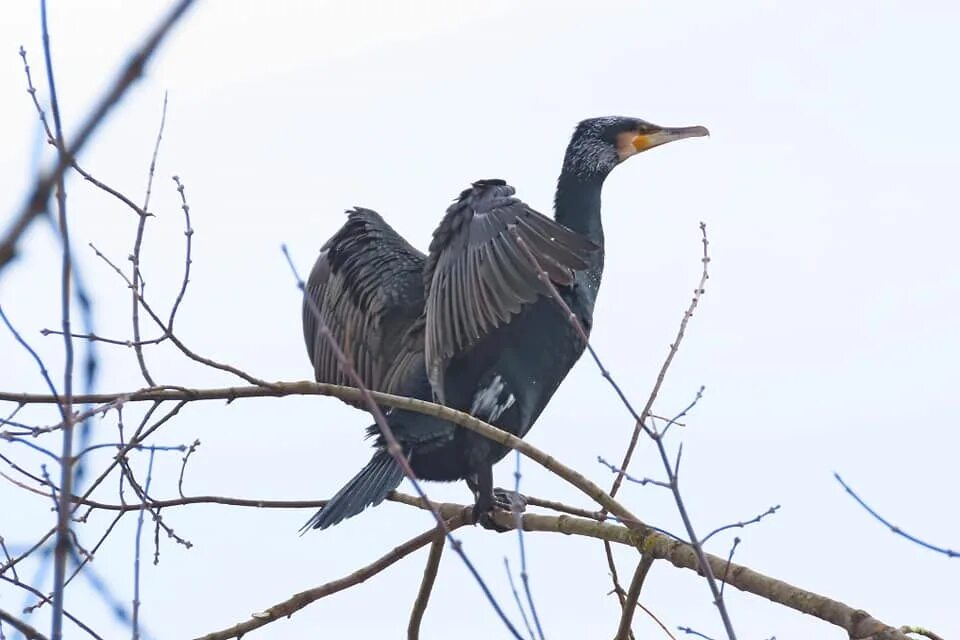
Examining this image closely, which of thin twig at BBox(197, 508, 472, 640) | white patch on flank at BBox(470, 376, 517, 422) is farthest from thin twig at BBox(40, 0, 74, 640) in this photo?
white patch on flank at BBox(470, 376, 517, 422)

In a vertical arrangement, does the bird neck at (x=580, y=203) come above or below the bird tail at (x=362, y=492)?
above

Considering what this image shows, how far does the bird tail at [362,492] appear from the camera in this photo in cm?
429

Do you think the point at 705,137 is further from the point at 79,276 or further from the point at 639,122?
the point at 79,276

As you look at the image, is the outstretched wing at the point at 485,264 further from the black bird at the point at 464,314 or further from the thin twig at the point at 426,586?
the thin twig at the point at 426,586

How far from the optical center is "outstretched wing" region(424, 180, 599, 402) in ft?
13.0

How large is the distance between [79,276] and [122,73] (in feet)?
1.69

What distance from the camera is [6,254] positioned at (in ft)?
3.19

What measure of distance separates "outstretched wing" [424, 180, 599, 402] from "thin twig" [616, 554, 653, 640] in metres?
0.85

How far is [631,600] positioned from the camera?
352cm

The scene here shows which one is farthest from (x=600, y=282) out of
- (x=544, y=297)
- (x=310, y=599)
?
(x=310, y=599)

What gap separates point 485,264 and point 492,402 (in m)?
0.73

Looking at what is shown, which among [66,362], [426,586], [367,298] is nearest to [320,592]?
[426,586]

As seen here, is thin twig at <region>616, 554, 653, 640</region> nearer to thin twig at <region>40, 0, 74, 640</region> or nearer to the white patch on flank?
the white patch on flank

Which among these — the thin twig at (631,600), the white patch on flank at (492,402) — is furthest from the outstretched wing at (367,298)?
the thin twig at (631,600)
